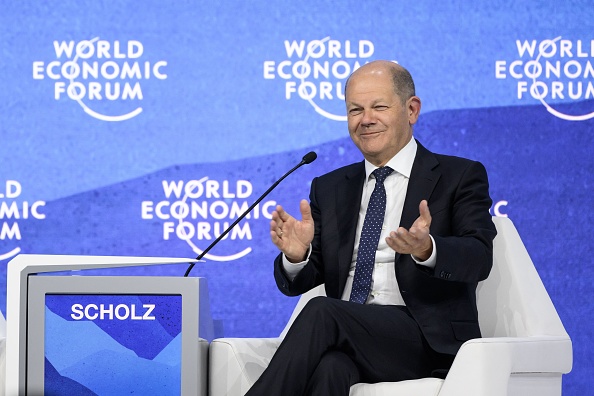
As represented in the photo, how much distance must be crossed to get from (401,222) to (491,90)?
4.17 ft

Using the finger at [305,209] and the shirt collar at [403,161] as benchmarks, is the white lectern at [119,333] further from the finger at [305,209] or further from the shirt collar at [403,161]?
the shirt collar at [403,161]

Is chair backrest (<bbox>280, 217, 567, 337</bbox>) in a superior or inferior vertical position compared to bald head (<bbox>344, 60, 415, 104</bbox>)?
inferior

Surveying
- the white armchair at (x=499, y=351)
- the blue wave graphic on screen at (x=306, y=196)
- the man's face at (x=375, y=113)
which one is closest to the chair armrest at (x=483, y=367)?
the white armchair at (x=499, y=351)

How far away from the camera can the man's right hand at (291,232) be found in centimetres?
261

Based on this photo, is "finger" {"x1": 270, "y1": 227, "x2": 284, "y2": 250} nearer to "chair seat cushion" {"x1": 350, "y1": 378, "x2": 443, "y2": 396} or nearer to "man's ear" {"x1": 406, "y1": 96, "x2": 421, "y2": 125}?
"chair seat cushion" {"x1": 350, "y1": 378, "x2": 443, "y2": 396}

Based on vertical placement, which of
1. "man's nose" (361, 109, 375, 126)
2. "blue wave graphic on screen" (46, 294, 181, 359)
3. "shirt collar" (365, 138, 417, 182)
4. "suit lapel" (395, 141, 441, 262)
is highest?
"man's nose" (361, 109, 375, 126)

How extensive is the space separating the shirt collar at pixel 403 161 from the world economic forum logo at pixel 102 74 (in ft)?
4.30

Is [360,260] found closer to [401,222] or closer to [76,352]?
[401,222]

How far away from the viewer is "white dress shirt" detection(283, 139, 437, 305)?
2762mm

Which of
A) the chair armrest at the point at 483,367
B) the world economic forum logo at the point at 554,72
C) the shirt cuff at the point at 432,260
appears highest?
the world economic forum logo at the point at 554,72

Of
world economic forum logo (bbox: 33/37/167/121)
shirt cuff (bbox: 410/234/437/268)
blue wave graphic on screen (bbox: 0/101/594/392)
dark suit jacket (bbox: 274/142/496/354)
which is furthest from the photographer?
world economic forum logo (bbox: 33/37/167/121)

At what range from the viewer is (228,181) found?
3875 millimetres

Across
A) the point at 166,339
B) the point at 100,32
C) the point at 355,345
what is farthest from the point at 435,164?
the point at 100,32

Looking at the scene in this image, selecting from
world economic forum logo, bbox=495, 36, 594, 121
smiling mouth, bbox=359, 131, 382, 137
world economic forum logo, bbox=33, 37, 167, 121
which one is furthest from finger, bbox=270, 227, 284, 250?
world economic forum logo, bbox=495, 36, 594, 121
